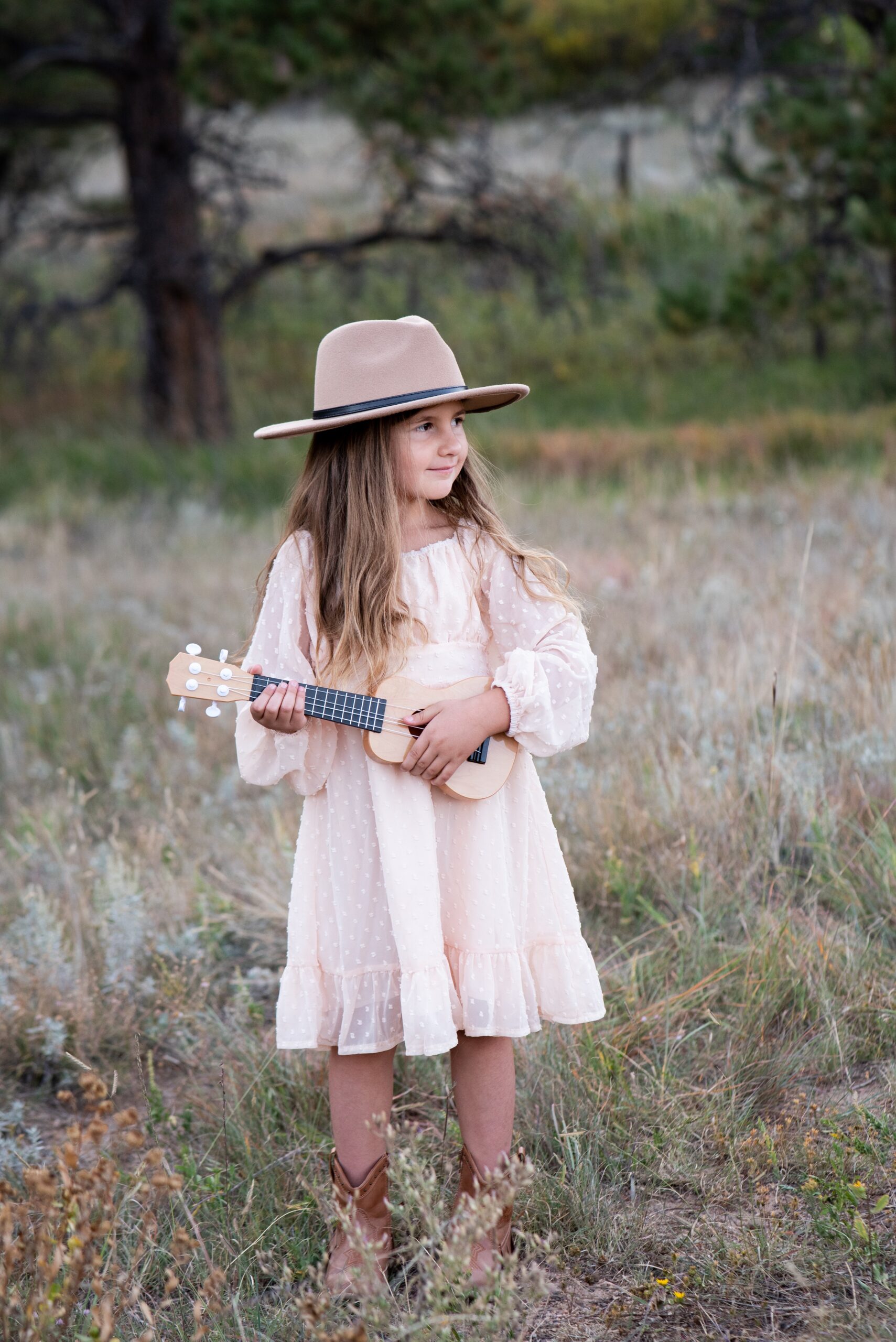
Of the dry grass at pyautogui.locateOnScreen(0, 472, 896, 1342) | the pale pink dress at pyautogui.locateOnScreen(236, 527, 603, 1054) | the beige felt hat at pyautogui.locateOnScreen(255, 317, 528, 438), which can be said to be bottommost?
the dry grass at pyautogui.locateOnScreen(0, 472, 896, 1342)

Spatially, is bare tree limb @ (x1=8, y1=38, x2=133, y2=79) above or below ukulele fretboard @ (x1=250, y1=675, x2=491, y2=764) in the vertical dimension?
above

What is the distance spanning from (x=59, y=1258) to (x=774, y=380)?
14736 mm

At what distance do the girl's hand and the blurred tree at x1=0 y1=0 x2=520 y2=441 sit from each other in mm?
8928

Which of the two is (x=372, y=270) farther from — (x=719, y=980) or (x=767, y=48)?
(x=719, y=980)

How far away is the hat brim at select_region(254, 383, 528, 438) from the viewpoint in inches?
85.2

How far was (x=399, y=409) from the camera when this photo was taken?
2.16 meters

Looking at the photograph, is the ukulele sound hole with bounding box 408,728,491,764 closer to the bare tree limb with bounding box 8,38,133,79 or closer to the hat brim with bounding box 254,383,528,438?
the hat brim with bounding box 254,383,528,438

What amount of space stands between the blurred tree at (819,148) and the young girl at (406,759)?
27.8 ft

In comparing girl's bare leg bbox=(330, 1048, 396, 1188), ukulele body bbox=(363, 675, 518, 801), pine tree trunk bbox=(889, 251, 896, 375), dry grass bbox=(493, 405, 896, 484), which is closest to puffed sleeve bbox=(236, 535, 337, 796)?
ukulele body bbox=(363, 675, 518, 801)

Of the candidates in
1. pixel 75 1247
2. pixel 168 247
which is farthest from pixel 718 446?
pixel 75 1247

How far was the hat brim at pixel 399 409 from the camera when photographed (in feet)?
7.10

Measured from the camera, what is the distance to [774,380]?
15.1m

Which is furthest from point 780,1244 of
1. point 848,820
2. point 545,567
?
point 848,820

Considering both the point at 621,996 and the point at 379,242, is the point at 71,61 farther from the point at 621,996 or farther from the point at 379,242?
the point at 621,996
